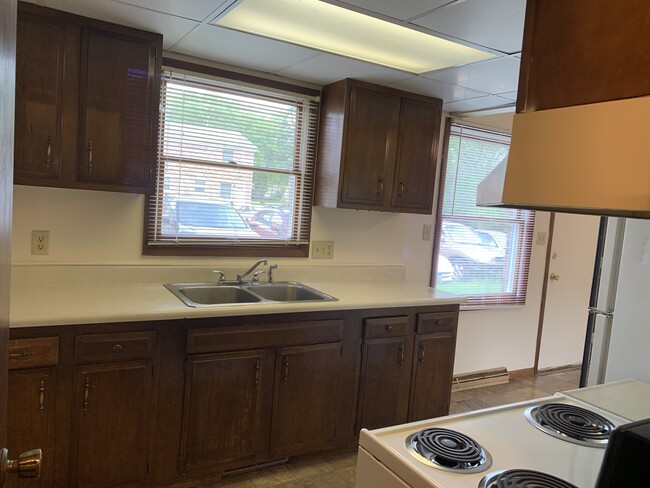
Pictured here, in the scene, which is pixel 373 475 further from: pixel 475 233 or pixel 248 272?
pixel 475 233

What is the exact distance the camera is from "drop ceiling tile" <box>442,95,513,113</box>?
328 cm

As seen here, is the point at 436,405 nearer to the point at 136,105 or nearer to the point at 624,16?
the point at 136,105

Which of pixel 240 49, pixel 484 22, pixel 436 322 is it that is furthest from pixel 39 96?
pixel 436 322

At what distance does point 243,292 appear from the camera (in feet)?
9.36

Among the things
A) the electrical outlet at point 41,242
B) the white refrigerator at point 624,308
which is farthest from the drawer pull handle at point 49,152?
the white refrigerator at point 624,308

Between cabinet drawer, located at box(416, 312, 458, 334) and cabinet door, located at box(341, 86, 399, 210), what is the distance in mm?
785

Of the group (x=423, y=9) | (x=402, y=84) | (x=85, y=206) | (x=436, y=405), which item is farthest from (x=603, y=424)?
(x=85, y=206)

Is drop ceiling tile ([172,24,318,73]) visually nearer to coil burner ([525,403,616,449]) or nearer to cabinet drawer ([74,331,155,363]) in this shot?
cabinet drawer ([74,331,155,363])

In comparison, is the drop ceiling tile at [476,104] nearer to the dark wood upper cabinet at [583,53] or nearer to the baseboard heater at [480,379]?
the baseboard heater at [480,379]

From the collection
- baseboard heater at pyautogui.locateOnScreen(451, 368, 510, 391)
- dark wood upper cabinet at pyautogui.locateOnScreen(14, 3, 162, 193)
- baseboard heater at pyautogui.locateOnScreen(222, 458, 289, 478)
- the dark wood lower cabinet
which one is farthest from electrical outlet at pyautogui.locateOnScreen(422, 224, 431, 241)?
dark wood upper cabinet at pyautogui.locateOnScreen(14, 3, 162, 193)

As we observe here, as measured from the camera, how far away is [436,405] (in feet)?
10.3

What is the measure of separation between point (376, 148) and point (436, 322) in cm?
119

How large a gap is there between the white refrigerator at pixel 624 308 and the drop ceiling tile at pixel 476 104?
1.56 m

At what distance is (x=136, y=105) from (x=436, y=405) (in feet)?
8.37
